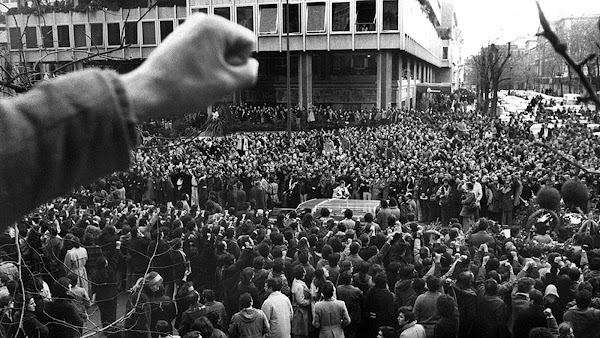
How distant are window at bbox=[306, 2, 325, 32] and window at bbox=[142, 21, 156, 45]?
1231 cm

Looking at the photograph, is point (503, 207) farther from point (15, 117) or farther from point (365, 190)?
point (15, 117)

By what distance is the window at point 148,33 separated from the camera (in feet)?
168

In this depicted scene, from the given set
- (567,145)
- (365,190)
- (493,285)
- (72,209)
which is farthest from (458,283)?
(567,145)

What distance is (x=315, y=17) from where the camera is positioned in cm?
4881

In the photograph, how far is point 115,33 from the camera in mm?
46531

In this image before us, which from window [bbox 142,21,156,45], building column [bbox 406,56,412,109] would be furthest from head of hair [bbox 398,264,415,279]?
building column [bbox 406,56,412,109]

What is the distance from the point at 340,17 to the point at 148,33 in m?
15.3

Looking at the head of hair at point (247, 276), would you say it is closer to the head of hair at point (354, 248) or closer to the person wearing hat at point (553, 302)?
the head of hair at point (354, 248)

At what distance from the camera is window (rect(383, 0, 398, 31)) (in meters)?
47.3

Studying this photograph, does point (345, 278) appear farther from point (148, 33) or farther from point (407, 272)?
point (148, 33)

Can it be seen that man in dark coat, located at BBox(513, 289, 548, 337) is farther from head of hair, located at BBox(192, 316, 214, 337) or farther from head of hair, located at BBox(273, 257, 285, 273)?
head of hair, located at BBox(192, 316, 214, 337)

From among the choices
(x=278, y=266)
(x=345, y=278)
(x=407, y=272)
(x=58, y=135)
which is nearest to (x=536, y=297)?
(x=407, y=272)

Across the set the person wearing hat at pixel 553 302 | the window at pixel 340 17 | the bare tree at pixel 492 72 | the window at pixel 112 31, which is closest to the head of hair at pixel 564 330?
the person wearing hat at pixel 553 302

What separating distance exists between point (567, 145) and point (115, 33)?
32.6m
